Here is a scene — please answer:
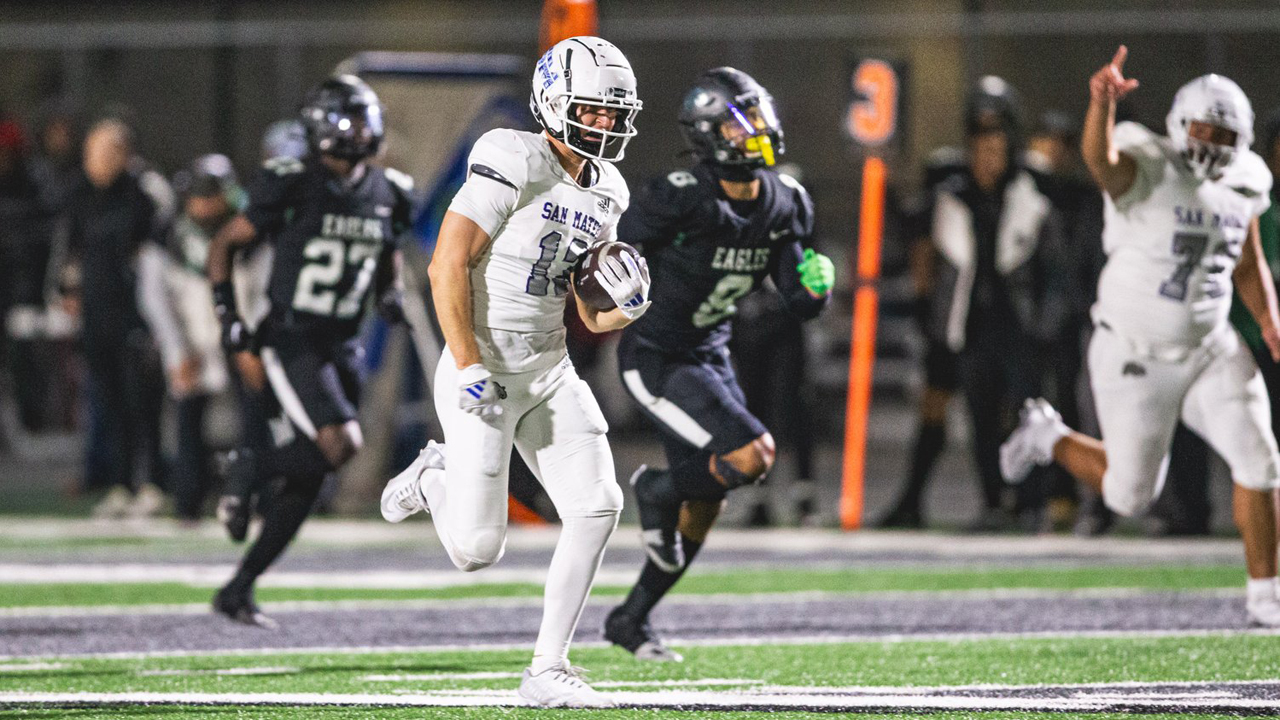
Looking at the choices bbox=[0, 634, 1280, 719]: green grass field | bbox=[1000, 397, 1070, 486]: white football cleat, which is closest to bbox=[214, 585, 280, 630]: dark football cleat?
bbox=[0, 634, 1280, 719]: green grass field

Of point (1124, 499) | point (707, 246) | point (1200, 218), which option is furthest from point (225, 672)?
point (1200, 218)

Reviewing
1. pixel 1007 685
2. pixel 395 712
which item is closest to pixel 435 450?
pixel 395 712

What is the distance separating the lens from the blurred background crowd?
34.1 feet

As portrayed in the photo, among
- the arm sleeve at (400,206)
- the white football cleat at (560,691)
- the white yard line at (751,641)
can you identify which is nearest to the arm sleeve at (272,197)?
the arm sleeve at (400,206)

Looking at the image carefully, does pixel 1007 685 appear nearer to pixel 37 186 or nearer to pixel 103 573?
pixel 103 573

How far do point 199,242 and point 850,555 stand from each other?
13.7ft

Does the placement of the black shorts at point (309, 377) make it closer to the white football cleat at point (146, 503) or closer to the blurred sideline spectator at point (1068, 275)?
the white football cleat at point (146, 503)

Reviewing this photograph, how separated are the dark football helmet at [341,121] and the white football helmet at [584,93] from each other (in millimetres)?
2073

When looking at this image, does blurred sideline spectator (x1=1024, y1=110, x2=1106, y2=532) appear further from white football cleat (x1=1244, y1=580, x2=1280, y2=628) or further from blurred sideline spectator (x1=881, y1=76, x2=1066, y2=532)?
white football cleat (x1=1244, y1=580, x2=1280, y2=628)

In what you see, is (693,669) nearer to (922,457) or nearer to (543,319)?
(543,319)

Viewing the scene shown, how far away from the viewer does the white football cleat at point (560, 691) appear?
5.34m

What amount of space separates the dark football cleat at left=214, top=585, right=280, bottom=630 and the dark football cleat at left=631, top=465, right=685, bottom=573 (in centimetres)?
157

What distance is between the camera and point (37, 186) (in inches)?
577

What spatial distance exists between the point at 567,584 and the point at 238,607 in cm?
226
